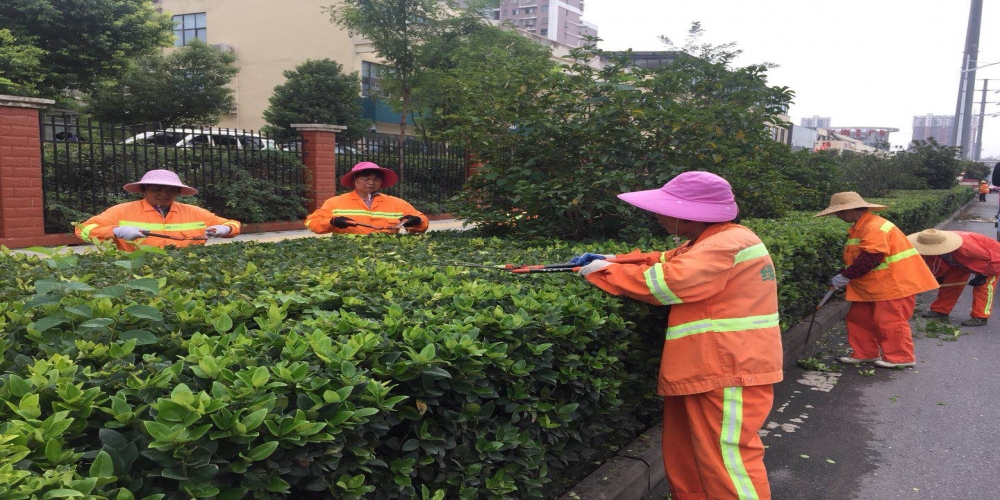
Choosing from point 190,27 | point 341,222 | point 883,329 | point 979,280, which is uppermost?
point 190,27

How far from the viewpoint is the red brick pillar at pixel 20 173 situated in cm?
984

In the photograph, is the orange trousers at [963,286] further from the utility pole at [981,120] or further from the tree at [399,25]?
the utility pole at [981,120]

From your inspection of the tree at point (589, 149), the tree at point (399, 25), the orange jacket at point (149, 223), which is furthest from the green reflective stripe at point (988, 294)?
the tree at point (399, 25)

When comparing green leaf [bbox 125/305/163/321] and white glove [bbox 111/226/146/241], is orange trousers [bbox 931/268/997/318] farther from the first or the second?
green leaf [bbox 125/305/163/321]

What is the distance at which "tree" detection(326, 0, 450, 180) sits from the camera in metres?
18.5

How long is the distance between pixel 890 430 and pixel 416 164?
13.6m

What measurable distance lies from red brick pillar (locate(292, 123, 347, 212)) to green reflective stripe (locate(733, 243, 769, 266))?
40.7ft

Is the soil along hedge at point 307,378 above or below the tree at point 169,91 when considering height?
below

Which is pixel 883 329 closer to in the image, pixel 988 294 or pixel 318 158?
pixel 988 294

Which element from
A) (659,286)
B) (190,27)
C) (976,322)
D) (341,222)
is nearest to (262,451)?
(659,286)

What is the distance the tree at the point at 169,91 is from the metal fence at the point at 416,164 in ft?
56.4

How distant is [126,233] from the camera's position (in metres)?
4.95

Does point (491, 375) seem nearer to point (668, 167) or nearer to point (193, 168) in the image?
point (668, 167)

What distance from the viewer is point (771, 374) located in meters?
3.10
